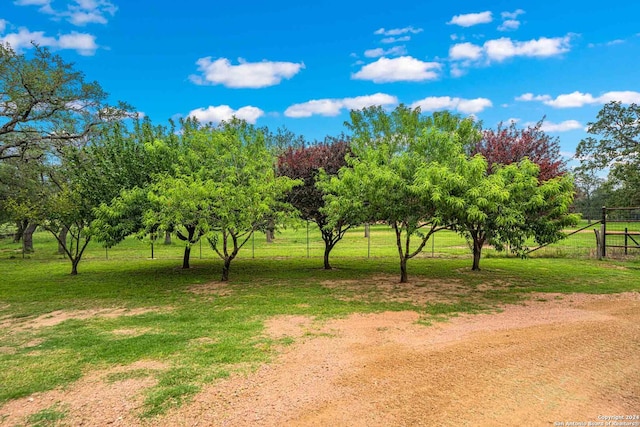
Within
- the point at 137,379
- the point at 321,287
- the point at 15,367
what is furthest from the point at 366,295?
the point at 15,367

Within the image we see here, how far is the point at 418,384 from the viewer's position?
4930mm

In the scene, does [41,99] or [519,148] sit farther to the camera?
[519,148]

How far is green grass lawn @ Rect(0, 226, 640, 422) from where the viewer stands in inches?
227

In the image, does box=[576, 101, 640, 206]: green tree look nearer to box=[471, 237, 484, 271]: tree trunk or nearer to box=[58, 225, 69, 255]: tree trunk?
box=[471, 237, 484, 271]: tree trunk

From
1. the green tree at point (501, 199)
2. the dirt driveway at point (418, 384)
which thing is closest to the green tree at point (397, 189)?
the green tree at point (501, 199)

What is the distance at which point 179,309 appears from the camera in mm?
9508

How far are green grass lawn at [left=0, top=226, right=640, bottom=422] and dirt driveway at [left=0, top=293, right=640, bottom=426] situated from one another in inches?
16.1

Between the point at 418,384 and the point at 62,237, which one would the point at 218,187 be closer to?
the point at 418,384

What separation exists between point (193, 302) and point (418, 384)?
23.2 feet

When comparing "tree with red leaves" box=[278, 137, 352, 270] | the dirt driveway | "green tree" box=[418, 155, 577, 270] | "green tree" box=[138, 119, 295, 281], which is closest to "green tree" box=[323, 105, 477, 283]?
"green tree" box=[418, 155, 577, 270]

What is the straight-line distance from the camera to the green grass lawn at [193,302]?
5.77 meters

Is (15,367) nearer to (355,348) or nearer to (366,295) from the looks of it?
(355,348)

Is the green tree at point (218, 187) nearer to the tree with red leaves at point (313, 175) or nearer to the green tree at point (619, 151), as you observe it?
the tree with red leaves at point (313, 175)

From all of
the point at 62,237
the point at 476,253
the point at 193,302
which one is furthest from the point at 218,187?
the point at 62,237
